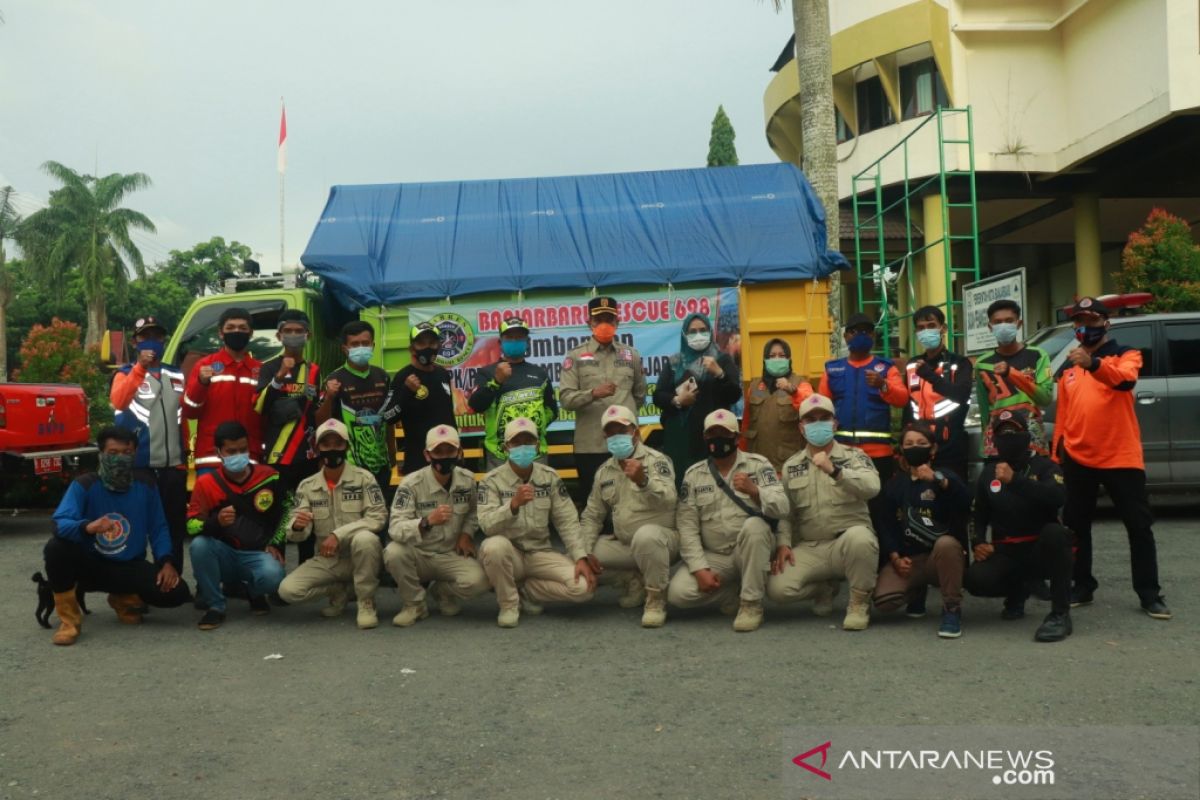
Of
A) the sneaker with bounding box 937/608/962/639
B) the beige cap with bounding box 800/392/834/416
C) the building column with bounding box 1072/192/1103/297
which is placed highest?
the building column with bounding box 1072/192/1103/297

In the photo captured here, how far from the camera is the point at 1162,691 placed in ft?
15.0

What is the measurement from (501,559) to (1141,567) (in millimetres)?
3783

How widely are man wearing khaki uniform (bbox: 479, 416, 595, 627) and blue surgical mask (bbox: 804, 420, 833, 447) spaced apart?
5.07 ft

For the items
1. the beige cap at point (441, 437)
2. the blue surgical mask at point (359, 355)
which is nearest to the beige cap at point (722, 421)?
the beige cap at point (441, 437)

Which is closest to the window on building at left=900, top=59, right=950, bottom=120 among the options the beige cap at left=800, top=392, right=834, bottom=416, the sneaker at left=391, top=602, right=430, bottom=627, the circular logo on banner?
the circular logo on banner

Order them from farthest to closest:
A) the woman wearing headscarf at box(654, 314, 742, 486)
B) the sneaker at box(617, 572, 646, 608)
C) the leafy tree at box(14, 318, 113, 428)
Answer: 1. the leafy tree at box(14, 318, 113, 428)
2. the woman wearing headscarf at box(654, 314, 742, 486)
3. the sneaker at box(617, 572, 646, 608)

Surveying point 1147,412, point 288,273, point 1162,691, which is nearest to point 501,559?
point 1162,691

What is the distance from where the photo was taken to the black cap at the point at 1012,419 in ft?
19.2

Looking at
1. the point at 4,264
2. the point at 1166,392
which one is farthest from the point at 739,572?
the point at 4,264

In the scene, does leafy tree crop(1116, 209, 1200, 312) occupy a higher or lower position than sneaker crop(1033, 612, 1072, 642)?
higher

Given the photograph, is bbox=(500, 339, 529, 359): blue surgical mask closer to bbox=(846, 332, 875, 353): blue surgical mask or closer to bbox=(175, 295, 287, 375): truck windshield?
bbox=(846, 332, 875, 353): blue surgical mask

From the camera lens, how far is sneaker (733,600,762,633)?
5914mm

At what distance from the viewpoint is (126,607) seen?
21.1 ft

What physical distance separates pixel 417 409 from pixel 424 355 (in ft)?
1.27
